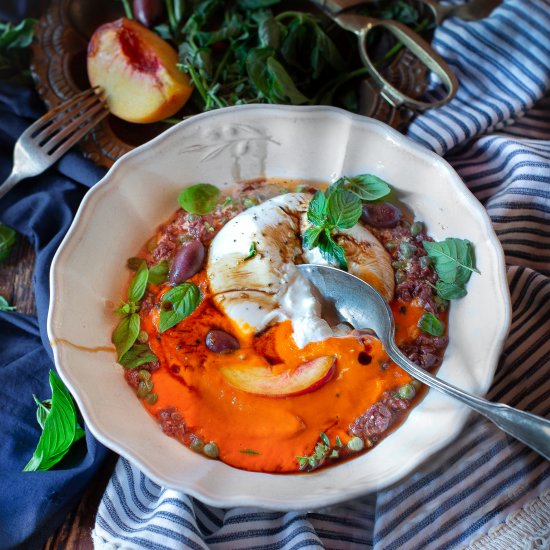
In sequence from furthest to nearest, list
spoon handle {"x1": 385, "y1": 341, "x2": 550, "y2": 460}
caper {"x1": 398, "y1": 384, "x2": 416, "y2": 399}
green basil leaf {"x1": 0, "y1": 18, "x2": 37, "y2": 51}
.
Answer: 1. green basil leaf {"x1": 0, "y1": 18, "x2": 37, "y2": 51}
2. caper {"x1": 398, "y1": 384, "x2": 416, "y2": 399}
3. spoon handle {"x1": 385, "y1": 341, "x2": 550, "y2": 460}

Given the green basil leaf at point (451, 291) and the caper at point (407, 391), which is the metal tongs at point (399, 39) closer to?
the green basil leaf at point (451, 291)

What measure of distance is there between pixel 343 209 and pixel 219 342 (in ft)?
1.95

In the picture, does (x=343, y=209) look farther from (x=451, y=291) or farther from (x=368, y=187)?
(x=451, y=291)

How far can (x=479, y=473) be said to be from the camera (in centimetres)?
207

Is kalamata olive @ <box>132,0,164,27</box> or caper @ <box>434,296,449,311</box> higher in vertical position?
kalamata olive @ <box>132,0,164,27</box>

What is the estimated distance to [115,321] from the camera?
7.37 ft

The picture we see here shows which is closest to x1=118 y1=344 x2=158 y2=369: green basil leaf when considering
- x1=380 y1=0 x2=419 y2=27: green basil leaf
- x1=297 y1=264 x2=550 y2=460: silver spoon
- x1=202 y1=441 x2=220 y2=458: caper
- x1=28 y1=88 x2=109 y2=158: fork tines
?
x1=202 y1=441 x2=220 y2=458: caper

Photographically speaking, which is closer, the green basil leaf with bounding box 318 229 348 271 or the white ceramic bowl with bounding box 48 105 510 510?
the white ceramic bowl with bounding box 48 105 510 510

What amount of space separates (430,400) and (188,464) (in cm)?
80

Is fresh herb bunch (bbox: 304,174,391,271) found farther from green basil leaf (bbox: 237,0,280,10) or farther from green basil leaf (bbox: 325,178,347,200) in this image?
green basil leaf (bbox: 237,0,280,10)

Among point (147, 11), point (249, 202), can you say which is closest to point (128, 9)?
point (147, 11)

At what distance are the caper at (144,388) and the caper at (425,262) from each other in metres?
1.01

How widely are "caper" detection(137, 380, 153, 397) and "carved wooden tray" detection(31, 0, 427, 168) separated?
0.98 metres

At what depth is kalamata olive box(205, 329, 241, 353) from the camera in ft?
6.78
